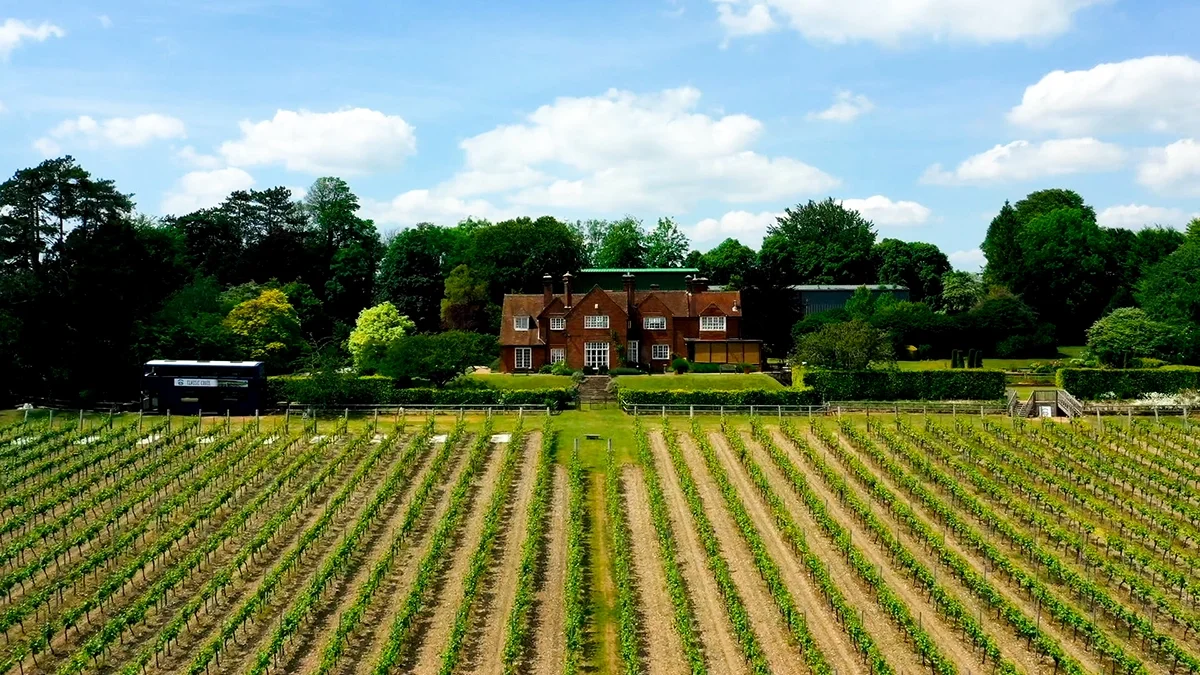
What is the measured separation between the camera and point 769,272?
82062 mm

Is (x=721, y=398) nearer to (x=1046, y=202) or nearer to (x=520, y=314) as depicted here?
(x=520, y=314)

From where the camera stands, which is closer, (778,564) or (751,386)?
(778,564)

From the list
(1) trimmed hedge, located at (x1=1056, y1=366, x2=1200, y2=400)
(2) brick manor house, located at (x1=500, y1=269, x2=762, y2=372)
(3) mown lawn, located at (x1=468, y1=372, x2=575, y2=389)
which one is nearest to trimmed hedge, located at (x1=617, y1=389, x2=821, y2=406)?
(3) mown lawn, located at (x1=468, y1=372, x2=575, y2=389)

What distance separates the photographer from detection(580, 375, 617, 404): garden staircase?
191ft

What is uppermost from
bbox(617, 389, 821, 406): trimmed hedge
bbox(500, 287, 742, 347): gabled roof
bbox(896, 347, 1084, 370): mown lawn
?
bbox(500, 287, 742, 347): gabled roof

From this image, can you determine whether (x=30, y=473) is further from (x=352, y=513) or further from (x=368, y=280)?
(x=368, y=280)

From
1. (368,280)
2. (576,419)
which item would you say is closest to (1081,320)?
(576,419)

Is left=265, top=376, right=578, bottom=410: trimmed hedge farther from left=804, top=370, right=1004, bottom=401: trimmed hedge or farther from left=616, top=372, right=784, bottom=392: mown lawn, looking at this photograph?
left=804, top=370, right=1004, bottom=401: trimmed hedge

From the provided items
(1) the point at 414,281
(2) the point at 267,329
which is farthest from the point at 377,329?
(1) the point at 414,281

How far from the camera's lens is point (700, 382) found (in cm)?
6119

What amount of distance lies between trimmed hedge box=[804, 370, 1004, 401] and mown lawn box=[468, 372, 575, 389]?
47.2 ft

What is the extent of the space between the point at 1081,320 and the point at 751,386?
39933mm

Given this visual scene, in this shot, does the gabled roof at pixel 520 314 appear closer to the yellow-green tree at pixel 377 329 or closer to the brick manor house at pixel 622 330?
the brick manor house at pixel 622 330

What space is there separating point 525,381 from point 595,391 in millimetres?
4990
